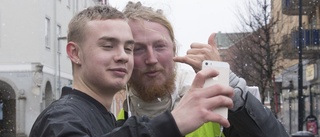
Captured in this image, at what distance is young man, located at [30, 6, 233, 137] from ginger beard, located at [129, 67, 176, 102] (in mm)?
592

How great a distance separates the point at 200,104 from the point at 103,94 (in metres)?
0.61

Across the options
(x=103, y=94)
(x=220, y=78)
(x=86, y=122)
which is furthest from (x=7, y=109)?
(x=220, y=78)

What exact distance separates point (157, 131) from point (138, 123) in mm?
68

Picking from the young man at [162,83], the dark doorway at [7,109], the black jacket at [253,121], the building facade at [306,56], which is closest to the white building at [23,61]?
the dark doorway at [7,109]

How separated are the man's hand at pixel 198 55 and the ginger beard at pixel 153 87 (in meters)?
0.58

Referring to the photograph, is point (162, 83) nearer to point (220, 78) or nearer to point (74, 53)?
point (74, 53)

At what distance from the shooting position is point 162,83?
114 inches

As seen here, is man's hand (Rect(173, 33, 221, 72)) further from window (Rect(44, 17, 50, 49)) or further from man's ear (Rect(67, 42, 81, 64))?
window (Rect(44, 17, 50, 49))

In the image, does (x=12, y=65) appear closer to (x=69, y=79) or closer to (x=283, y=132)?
(x=69, y=79)

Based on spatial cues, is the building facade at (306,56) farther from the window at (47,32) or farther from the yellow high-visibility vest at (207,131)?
the yellow high-visibility vest at (207,131)

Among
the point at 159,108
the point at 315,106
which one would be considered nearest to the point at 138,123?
the point at 159,108

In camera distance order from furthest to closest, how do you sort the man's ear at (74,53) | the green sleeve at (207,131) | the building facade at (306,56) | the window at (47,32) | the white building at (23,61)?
1. the window at (47,32)
2. the white building at (23,61)
3. the building facade at (306,56)
4. the green sleeve at (207,131)
5. the man's ear at (74,53)

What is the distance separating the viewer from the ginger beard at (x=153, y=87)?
289 centimetres

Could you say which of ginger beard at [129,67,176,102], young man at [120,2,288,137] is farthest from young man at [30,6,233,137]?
ginger beard at [129,67,176,102]
